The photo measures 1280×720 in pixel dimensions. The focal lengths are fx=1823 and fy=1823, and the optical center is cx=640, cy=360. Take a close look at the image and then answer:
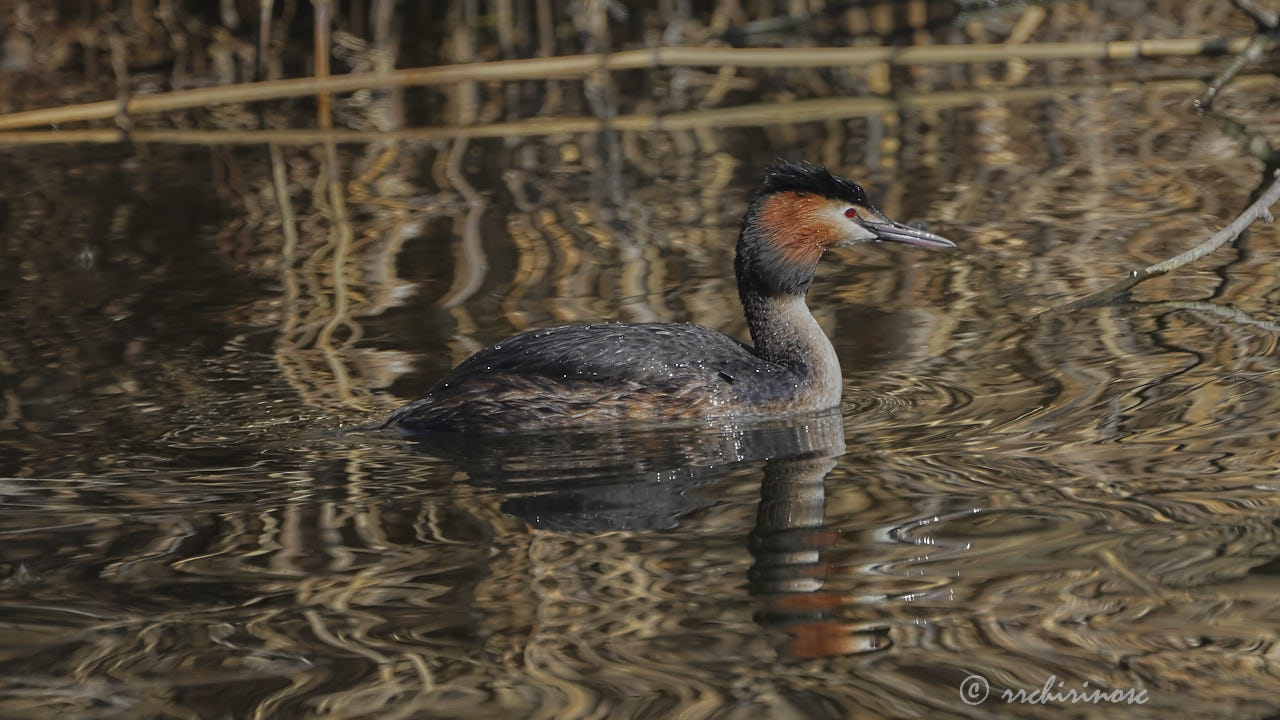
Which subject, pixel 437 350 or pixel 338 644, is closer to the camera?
pixel 338 644

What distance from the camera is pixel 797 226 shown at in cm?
647

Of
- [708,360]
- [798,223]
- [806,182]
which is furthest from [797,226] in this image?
[708,360]

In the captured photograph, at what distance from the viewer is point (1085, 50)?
11648 mm

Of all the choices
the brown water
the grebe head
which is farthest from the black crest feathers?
the brown water

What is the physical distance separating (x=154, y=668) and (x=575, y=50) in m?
10.5

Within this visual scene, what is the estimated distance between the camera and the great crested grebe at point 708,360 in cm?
601

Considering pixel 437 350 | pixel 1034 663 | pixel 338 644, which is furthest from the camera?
pixel 437 350

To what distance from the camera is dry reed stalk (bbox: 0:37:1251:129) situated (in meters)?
11.3

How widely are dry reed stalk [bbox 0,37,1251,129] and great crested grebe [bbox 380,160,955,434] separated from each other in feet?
16.5

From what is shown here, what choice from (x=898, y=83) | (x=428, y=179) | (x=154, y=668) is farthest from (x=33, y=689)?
(x=898, y=83)

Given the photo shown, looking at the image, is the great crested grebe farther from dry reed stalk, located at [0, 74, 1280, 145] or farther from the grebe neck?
dry reed stalk, located at [0, 74, 1280, 145]

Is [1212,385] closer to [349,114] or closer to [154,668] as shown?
[154,668]

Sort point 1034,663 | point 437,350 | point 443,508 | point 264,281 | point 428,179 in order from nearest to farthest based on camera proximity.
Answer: point 1034,663 → point 443,508 → point 437,350 → point 264,281 → point 428,179

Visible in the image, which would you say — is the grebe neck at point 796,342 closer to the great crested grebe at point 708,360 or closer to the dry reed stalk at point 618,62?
the great crested grebe at point 708,360
